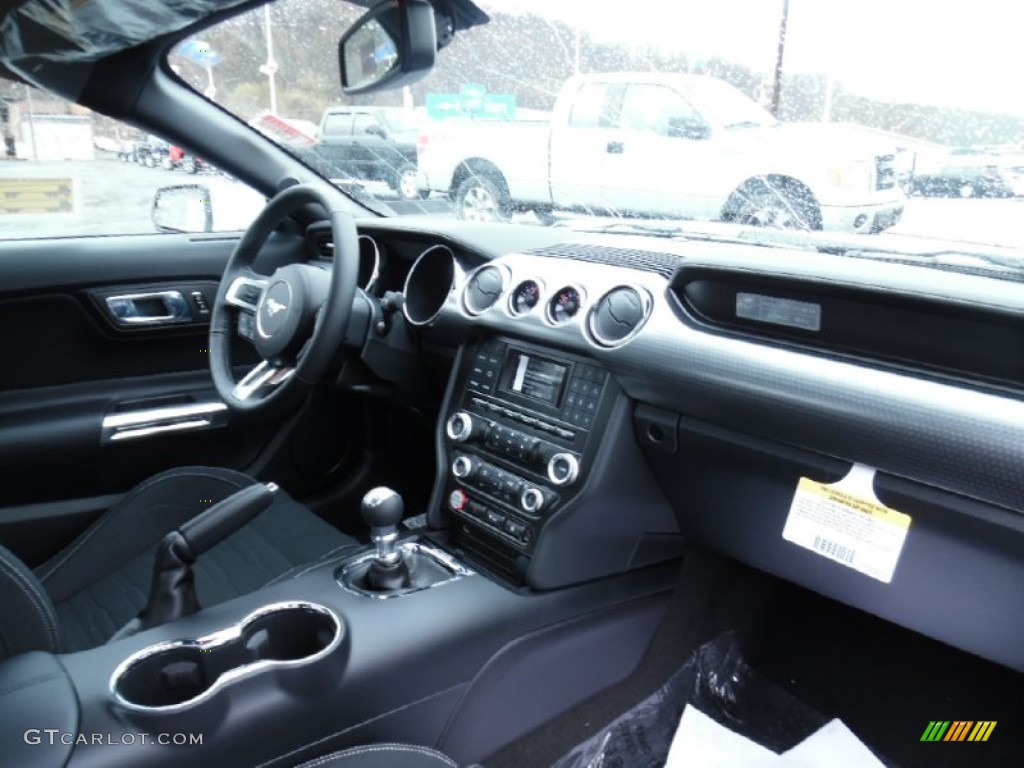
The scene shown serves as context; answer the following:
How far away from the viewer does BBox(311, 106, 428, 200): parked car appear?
259 cm

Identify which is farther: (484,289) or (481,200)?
(481,200)

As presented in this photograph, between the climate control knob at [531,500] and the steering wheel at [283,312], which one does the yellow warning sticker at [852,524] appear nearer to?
the climate control knob at [531,500]

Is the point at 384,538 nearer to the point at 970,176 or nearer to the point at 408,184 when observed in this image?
the point at 970,176

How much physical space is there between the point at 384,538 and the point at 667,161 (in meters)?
1.26

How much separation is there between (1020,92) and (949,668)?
122 cm

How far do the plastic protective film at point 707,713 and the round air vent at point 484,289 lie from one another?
944 mm

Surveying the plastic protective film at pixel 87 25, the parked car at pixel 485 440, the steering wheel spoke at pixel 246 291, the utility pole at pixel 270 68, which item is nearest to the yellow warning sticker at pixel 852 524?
the parked car at pixel 485 440

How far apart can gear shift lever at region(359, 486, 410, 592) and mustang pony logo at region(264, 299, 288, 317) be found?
1.73ft

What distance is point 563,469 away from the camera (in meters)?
1.63

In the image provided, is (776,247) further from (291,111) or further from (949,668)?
(291,111)

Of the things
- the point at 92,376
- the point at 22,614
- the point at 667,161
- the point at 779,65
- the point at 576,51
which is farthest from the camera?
the point at 576,51

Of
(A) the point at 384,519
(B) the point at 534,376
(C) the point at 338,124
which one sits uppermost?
(C) the point at 338,124

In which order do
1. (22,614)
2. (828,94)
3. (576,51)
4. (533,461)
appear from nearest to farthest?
1. (22,614)
2. (533,461)
3. (828,94)
4. (576,51)

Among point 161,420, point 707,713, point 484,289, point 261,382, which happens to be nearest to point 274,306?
point 261,382
